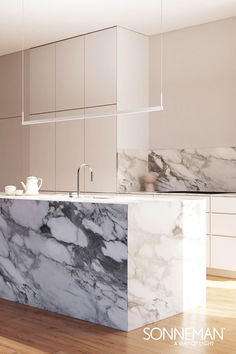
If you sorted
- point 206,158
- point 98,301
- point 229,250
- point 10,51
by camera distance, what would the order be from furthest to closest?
1. point 10,51
2. point 206,158
3. point 229,250
4. point 98,301

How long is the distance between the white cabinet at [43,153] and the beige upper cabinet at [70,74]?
33cm

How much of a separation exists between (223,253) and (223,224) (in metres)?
0.28

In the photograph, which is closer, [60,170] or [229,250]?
[229,250]

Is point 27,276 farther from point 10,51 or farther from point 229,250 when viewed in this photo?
point 10,51

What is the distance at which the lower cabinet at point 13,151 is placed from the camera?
6.67 meters

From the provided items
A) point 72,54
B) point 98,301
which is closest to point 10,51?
point 72,54

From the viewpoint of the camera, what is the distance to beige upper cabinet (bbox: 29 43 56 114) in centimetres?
628

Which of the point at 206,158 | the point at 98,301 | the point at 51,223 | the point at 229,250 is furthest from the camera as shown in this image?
the point at 206,158

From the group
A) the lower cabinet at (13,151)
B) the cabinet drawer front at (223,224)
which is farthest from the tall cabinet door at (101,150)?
the cabinet drawer front at (223,224)

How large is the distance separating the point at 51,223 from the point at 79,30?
3.07 metres

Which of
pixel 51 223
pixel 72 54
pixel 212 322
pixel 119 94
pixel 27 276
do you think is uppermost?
pixel 72 54

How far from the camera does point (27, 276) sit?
141 inches

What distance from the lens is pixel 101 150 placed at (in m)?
5.72

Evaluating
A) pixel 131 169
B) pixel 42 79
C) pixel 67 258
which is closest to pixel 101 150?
pixel 131 169
